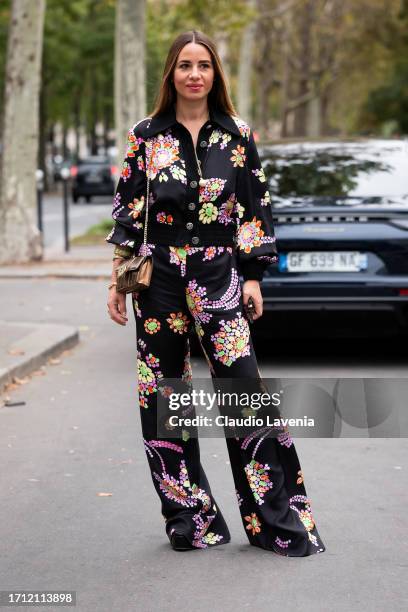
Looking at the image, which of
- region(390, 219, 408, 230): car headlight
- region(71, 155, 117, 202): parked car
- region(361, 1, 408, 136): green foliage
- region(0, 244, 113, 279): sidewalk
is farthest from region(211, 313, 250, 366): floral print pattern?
region(361, 1, 408, 136): green foliage

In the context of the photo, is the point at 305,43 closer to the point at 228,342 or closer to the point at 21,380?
the point at 21,380

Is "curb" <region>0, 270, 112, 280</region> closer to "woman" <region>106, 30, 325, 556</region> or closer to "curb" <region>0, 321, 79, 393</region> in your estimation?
"curb" <region>0, 321, 79, 393</region>

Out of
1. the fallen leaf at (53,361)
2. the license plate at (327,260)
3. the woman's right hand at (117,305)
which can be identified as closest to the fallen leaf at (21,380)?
the fallen leaf at (53,361)

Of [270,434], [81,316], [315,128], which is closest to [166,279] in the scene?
[270,434]

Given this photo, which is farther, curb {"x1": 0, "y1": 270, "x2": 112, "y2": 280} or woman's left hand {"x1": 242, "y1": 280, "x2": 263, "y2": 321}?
curb {"x1": 0, "y1": 270, "x2": 112, "y2": 280}

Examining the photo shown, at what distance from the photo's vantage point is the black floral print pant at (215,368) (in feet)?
14.3

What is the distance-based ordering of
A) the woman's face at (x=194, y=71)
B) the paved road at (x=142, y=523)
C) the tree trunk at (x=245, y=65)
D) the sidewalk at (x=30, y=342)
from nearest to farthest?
1. the paved road at (x=142, y=523)
2. the woman's face at (x=194, y=71)
3. the sidewalk at (x=30, y=342)
4. the tree trunk at (x=245, y=65)

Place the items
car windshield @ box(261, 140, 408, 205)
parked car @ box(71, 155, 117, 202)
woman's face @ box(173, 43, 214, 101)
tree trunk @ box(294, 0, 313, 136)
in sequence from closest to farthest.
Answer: woman's face @ box(173, 43, 214, 101) < car windshield @ box(261, 140, 408, 205) < parked car @ box(71, 155, 117, 202) < tree trunk @ box(294, 0, 313, 136)

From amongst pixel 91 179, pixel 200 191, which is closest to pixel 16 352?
pixel 200 191

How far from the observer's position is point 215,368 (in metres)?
4.41

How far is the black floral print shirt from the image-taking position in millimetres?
4355

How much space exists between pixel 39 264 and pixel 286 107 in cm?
3576

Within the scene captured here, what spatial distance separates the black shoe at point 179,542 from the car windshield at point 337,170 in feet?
14.8

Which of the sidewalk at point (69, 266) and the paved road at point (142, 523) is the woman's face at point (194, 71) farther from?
the sidewalk at point (69, 266)
